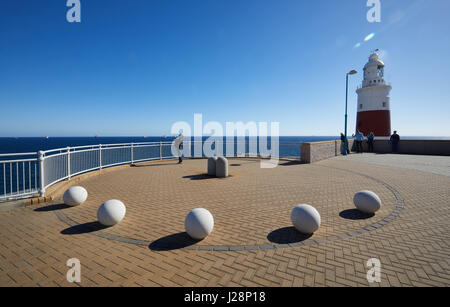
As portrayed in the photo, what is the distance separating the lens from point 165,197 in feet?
23.3

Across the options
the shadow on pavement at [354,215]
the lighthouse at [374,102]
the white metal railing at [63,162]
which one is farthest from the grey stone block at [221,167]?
the lighthouse at [374,102]

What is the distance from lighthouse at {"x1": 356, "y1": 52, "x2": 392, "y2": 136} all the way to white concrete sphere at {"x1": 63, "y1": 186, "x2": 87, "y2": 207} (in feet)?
99.2

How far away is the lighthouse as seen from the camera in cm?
2716

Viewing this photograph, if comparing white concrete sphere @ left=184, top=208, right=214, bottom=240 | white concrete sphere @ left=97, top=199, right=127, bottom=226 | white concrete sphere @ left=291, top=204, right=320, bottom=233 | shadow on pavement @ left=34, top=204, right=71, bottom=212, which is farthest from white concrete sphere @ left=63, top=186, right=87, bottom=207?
white concrete sphere @ left=291, top=204, right=320, bottom=233

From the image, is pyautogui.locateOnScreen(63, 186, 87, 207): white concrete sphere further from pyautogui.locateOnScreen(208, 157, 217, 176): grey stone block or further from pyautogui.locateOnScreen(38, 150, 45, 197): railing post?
pyautogui.locateOnScreen(208, 157, 217, 176): grey stone block

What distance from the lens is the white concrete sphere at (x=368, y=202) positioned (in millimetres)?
5567

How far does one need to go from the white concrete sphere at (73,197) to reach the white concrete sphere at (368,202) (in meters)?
7.29

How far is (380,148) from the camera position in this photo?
2262cm

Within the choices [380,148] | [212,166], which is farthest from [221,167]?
[380,148]

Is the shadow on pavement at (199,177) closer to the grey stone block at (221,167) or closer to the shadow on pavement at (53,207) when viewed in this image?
the grey stone block at (221,167)

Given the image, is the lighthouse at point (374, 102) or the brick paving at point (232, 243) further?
the lighthouse at point (374, 102)
